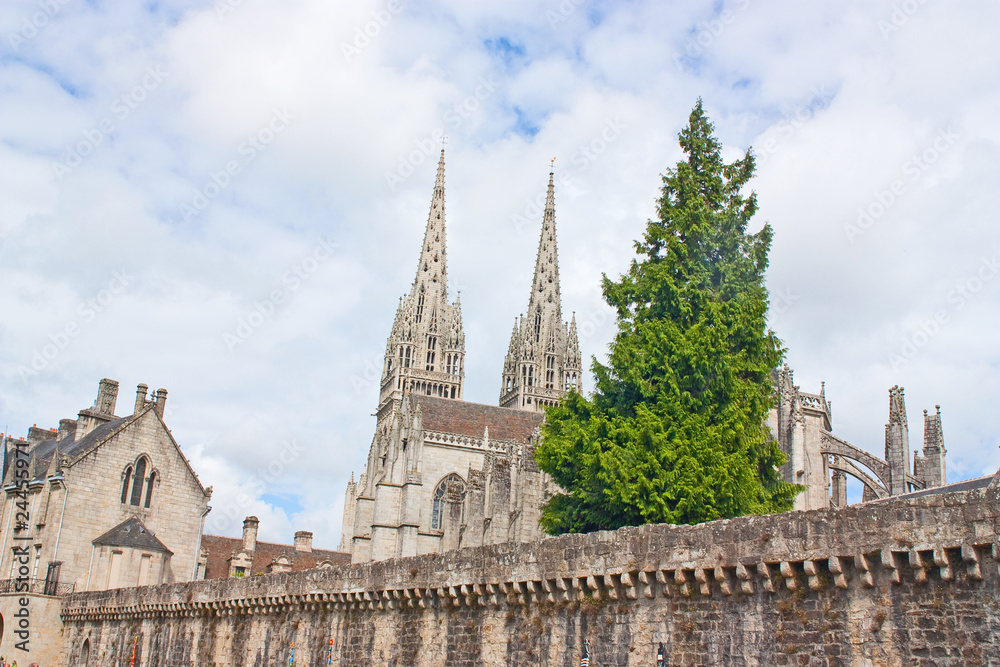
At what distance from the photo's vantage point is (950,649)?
26.3 ft

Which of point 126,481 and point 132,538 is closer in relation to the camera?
point 132,538

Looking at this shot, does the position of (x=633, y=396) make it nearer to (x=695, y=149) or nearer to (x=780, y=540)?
(x=695, y=149)

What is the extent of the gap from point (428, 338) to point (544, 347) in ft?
35.0

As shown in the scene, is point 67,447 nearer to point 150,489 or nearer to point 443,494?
point 150,489

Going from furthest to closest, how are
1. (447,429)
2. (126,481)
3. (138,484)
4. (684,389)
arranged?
(447,429) < (138,484) < (126,481) < (684,389)

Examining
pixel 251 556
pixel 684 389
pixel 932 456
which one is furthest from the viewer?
pixel 251 556

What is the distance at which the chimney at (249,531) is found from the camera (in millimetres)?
41250

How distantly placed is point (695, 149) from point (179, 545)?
24902mm

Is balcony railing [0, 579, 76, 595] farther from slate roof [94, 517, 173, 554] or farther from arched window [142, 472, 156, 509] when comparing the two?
arched window [142, 472, 156, 509]

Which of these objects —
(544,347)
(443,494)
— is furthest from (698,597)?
(544,347)

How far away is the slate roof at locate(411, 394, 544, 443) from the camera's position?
162 ft

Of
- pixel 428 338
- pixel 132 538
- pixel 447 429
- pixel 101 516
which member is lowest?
pixel 132 538

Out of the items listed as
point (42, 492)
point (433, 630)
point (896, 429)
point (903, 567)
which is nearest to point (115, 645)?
point (42, 492)

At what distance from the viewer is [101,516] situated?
3269 cm
